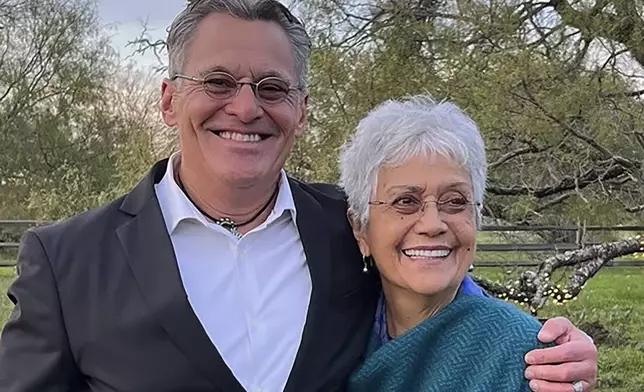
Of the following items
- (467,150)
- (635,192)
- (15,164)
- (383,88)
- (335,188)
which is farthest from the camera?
(15,164)

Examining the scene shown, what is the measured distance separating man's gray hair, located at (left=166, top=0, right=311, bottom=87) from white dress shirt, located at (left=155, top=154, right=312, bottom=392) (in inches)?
10.3

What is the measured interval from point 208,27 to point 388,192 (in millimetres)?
523

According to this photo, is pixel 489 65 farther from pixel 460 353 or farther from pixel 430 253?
pixel 460 353

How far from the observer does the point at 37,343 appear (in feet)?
5.25

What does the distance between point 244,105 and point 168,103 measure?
0.22 m

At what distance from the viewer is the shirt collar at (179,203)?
1812 millimetres

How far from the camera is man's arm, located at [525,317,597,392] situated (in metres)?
1.59

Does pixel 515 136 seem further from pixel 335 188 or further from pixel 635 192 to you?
pixel 335 188

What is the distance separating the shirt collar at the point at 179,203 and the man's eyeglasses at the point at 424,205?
268mm

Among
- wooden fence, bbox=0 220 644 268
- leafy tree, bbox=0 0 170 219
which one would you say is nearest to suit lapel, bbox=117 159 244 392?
wooden fence, bbox=0 220 644 268

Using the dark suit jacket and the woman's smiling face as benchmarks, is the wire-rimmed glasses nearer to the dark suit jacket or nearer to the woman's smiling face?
the woman's smiling face

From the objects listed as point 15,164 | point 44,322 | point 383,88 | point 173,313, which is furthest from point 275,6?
point 15,164

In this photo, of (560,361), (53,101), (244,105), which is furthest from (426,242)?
(53,101)

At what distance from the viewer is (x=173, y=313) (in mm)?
1645
